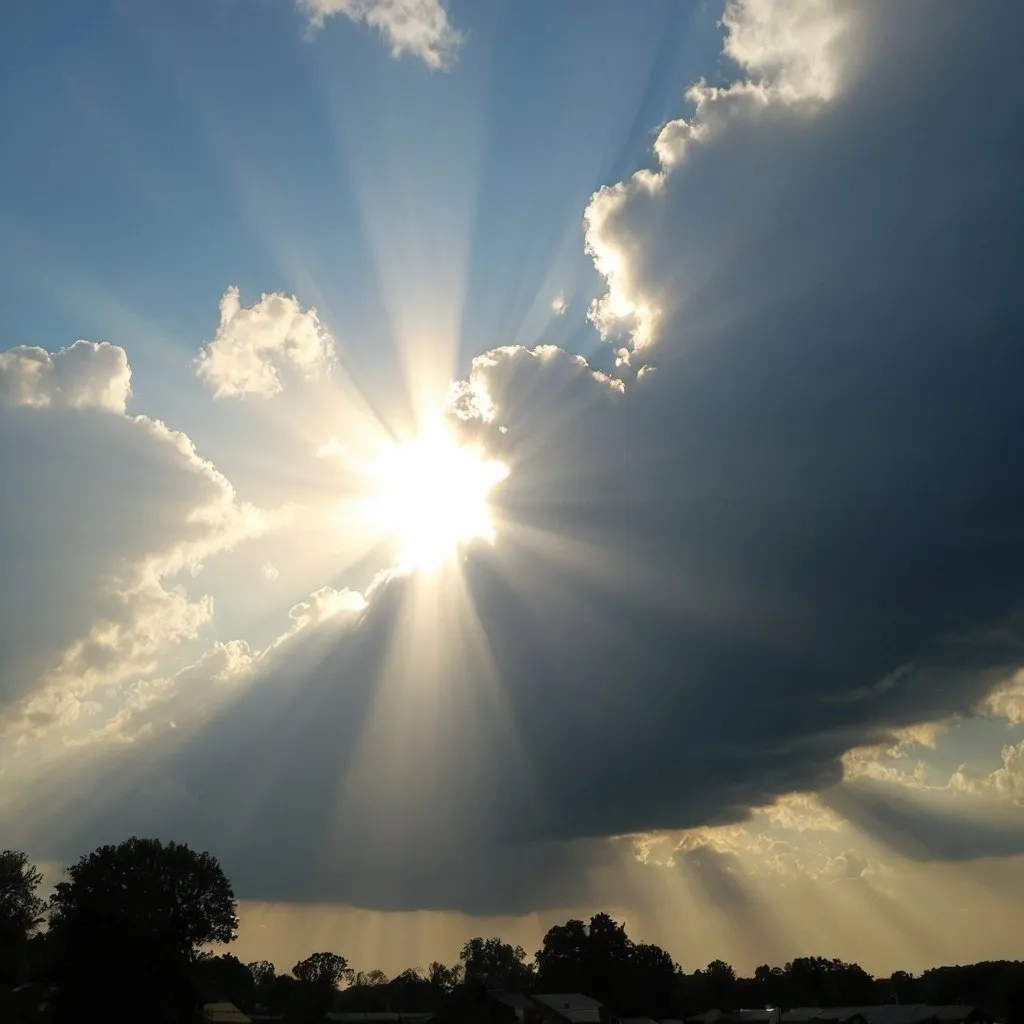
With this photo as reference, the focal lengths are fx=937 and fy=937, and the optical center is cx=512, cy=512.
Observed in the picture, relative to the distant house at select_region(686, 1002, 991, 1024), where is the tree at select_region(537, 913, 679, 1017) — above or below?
above

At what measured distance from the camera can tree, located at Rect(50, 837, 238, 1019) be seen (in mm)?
88062

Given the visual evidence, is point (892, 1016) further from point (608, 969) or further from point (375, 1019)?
point (375, 1019)

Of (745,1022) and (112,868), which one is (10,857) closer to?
(112,868)


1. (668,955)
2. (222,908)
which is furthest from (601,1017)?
(222,908)

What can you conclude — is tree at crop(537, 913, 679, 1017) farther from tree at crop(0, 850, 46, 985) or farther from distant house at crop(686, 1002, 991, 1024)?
tree at crop(0, 850, 46, 985)

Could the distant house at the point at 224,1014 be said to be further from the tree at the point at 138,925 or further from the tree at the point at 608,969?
the tree at the point at 608,969

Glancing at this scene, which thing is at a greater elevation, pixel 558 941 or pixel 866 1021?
pixel 558 941

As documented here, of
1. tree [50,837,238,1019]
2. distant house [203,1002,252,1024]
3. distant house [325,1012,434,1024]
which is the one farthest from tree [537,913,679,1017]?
tree [50,837,238,1019]

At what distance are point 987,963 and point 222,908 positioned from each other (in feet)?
572

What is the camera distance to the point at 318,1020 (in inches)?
6870

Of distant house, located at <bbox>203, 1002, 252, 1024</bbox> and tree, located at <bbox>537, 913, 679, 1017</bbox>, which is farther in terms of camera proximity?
tree, located at <bbox>537, 913, 679, 1017</bbox>

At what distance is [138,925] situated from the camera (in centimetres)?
9131

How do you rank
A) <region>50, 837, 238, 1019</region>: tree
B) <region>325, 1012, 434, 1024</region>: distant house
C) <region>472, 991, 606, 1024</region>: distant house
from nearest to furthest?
<region>50, 837, 238, 1019</region>: tree → <region>472, 991, 606, 1024</region>: distant house → <region>325, 1012, 434, 1024</region>: distant house

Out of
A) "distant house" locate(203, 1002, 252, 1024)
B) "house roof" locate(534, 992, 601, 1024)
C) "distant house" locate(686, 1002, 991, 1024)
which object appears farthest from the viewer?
"house roof" locate(534, 992, 601, 1024)
